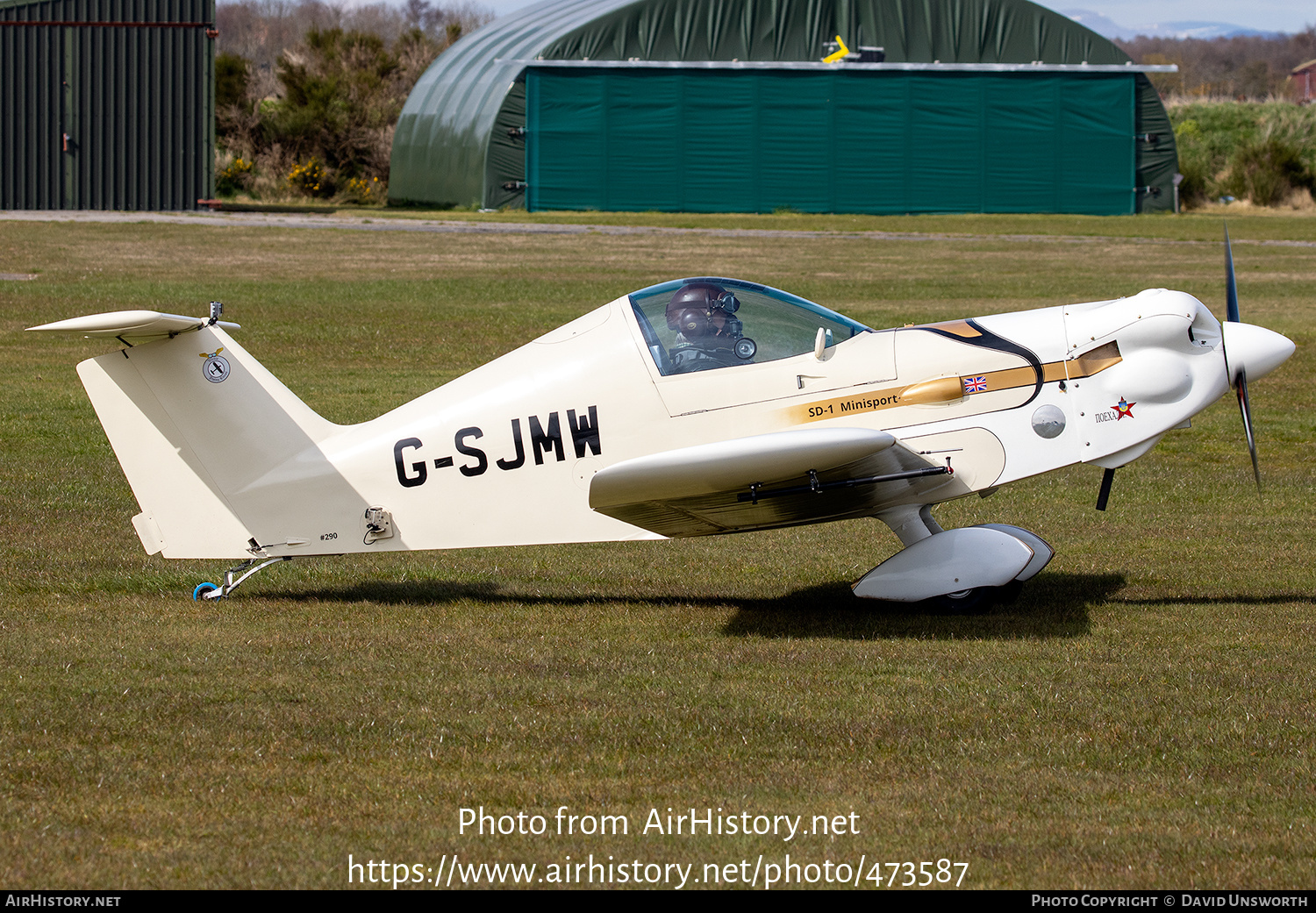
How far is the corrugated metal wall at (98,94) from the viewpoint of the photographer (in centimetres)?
3675

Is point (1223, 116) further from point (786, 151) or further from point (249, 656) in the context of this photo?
point (249, 656)

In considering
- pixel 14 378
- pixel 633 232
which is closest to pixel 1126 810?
pixel 14 378

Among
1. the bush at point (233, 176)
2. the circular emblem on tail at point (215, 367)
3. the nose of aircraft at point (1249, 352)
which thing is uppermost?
the bush at point (233, 176)

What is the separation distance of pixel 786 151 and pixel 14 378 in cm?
3106

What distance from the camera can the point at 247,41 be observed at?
6673 inches

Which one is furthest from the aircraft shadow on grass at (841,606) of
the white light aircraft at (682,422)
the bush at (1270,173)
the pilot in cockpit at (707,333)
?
the bush at (1270,173)

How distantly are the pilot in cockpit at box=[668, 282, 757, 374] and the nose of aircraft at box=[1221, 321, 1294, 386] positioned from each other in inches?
109

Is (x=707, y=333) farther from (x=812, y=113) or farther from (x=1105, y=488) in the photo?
(x=812, y=113)

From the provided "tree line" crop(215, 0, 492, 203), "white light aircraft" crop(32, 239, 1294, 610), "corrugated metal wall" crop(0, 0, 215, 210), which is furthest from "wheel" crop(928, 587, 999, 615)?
"tree line" crop(215, 0, 492, 203)

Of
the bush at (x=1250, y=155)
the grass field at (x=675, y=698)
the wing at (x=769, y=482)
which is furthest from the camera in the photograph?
the bush at (x=1250, y=155)

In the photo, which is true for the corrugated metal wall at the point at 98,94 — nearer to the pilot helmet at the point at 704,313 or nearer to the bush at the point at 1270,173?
the pilot helmet at the point at 704,313

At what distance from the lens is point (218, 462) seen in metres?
8.31

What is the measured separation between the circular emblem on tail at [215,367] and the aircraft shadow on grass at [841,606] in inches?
55.8

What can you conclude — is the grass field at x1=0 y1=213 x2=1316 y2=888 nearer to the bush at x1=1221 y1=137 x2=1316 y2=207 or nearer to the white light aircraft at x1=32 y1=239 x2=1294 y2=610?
the white light aircraft at x1=32 y1=239 x2=1294 y2=610
